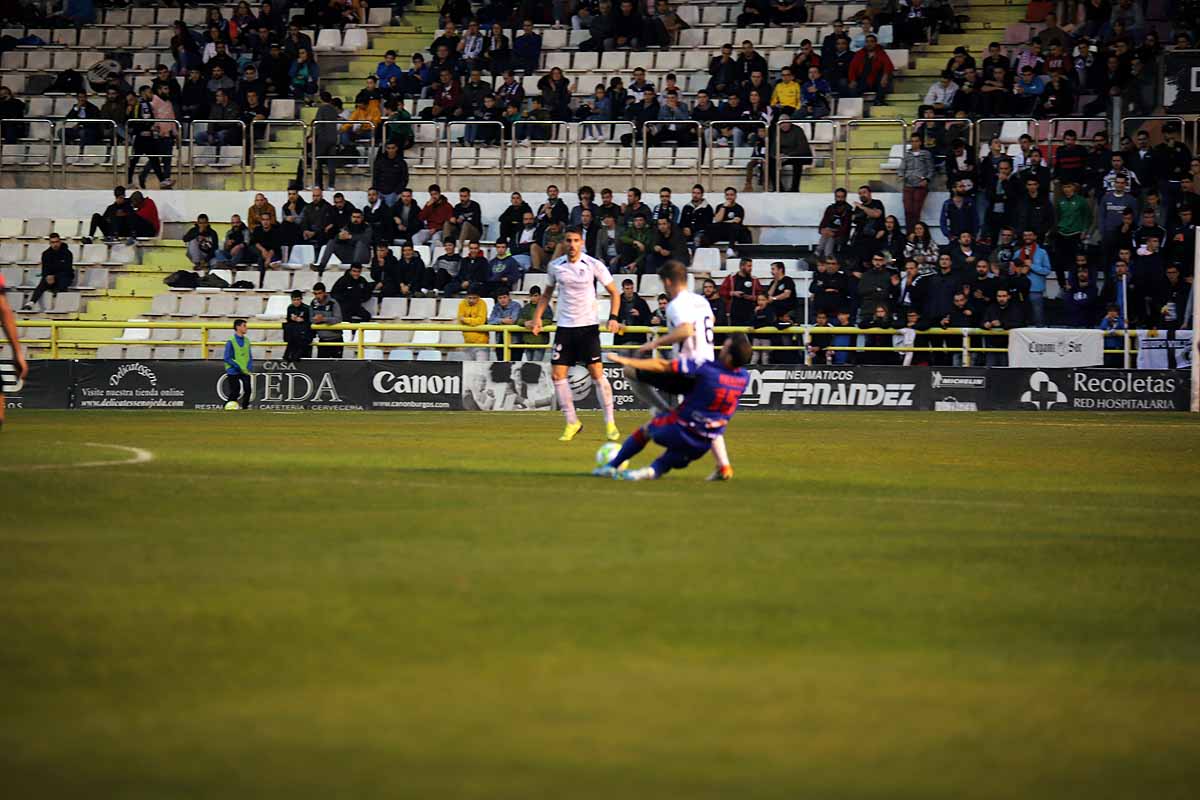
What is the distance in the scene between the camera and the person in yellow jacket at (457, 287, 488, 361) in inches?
1257

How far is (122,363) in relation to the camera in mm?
30703

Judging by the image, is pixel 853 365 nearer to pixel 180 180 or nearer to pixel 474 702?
pixel 180 180

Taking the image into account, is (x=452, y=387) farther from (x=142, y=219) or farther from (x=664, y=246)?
(x=142, y=219)

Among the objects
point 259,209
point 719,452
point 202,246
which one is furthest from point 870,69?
point 719,452

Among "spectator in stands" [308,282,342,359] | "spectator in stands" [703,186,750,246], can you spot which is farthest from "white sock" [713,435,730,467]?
"spectator in stands" [703,186,750,246]

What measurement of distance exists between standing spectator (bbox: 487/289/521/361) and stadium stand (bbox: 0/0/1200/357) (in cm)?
76

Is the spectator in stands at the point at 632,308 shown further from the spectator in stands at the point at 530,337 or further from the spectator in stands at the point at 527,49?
the spectator in stands at the point at 527,49

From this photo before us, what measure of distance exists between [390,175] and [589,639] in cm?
2837

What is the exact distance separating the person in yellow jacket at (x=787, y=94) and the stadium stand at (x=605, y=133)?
0.05 metres

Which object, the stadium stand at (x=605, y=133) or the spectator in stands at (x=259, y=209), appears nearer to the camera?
the stadium stand at (x=605, y=133)

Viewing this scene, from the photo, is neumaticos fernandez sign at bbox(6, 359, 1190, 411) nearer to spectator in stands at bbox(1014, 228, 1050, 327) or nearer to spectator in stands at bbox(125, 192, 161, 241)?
spectator in stands at bbox(1014, 228, 1050, 327)

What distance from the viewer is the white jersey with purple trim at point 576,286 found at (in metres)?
20.0

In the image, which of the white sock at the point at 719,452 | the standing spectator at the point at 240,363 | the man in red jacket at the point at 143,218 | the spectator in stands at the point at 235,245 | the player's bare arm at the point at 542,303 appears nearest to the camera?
the white sock at the point at 719,452

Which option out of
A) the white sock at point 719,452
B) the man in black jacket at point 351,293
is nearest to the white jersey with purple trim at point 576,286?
the white sock at point 719,452
